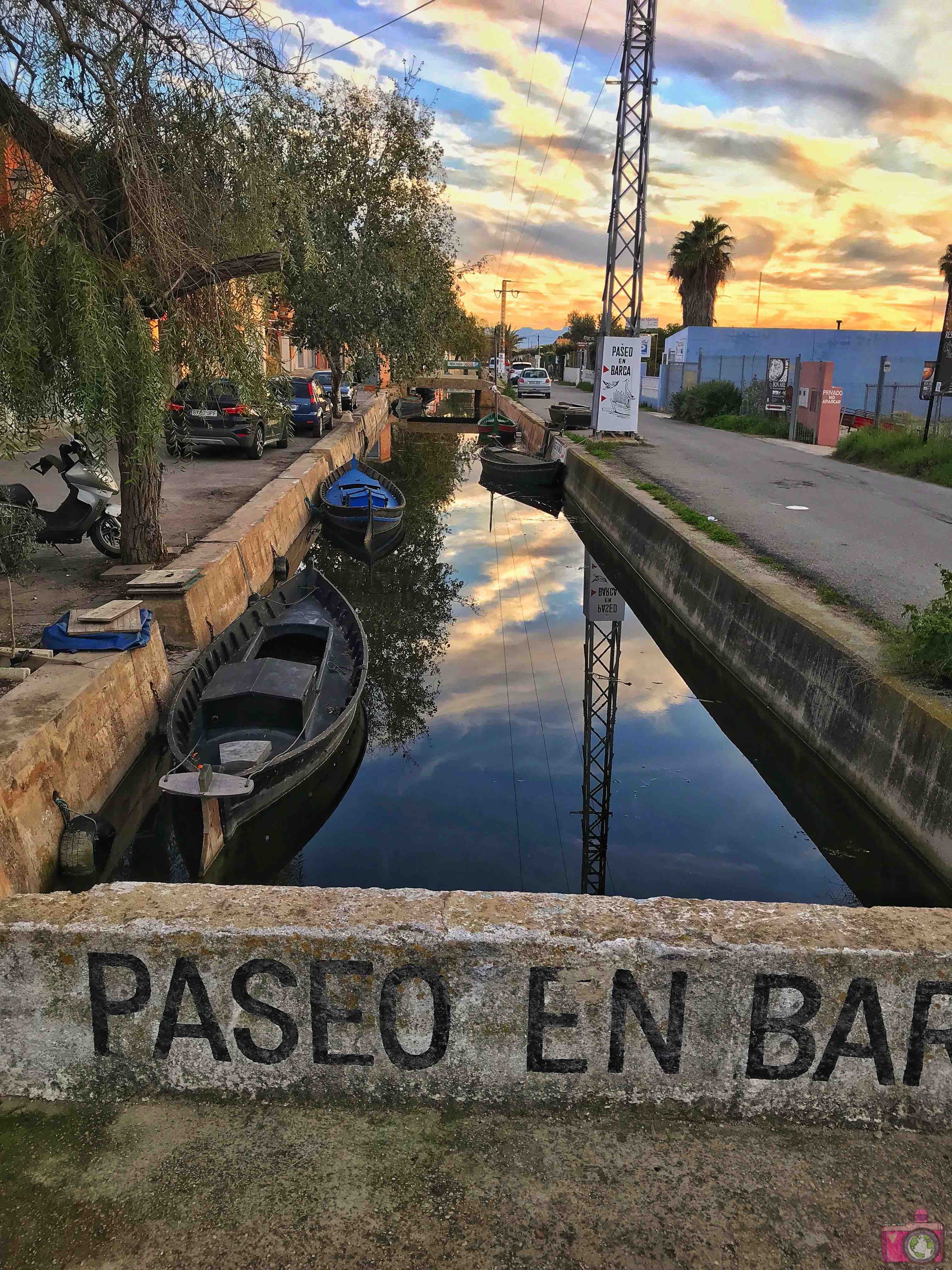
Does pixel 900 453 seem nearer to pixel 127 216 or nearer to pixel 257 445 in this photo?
pixel 257 445

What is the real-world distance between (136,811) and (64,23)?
727cm

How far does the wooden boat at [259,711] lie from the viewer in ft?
22.6

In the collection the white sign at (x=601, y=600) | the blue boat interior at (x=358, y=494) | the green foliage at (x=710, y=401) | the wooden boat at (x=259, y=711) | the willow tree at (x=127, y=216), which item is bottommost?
the white sign at (x=601, y=600)

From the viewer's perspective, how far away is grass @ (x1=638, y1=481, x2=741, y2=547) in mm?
13812

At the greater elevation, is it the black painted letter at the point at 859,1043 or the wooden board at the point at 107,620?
the black painted letter at the point at 859,1043

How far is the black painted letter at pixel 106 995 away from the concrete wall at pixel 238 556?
22.2 feet

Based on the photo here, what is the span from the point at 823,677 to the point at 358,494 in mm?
11892

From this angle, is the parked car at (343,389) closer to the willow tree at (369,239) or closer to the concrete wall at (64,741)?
the willow tree at (369,239)

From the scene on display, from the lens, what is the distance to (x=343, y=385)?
37188 millimetres

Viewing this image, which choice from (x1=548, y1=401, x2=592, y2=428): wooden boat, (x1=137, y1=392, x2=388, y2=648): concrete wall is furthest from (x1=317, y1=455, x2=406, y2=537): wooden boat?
(x1=548, y1=401, x2=592, y2=428): wooden boat

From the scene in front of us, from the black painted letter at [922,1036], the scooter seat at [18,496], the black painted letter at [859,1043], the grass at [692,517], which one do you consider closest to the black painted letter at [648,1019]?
the black painted letter at [859,1043]

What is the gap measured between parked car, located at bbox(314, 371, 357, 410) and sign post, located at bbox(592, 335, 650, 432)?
35.2 ft

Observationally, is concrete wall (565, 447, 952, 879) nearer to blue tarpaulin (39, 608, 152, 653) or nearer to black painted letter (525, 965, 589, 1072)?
black painted letter (525, 965, 589, 1072)

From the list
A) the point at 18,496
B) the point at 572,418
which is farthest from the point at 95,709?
the point at 572,418
